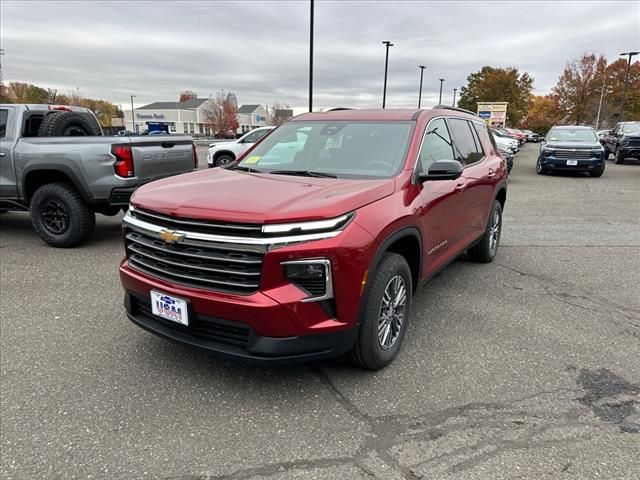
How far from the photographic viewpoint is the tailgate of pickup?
6176 mm

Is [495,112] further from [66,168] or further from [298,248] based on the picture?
[298,248]

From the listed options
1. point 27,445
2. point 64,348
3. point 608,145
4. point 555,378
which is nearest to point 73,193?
point 64,348

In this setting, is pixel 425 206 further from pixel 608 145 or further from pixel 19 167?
pixel 608 145

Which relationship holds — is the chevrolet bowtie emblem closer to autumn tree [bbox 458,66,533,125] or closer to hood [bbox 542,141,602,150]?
hood [bbox 542,141,602,150]

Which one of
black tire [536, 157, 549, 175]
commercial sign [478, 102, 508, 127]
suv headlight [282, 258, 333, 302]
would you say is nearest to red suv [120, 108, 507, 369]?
suv headlight [282, 258, 333, 302]

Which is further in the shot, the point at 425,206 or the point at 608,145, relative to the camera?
the point at 608,145

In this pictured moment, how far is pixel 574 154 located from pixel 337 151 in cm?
1458

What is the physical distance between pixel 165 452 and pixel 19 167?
5517mm

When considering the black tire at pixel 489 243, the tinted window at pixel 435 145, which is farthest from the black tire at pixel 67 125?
the black tire at pixel 489 243

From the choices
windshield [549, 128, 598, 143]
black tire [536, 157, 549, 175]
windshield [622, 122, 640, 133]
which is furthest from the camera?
windshield [622, 122, 640, 133]

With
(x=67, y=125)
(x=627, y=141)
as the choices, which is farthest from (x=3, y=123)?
(x=627, y=141)

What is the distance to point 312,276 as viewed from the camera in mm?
2633

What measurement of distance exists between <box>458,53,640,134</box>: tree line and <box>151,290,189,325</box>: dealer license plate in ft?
193

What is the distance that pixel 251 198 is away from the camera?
9.36 feet
